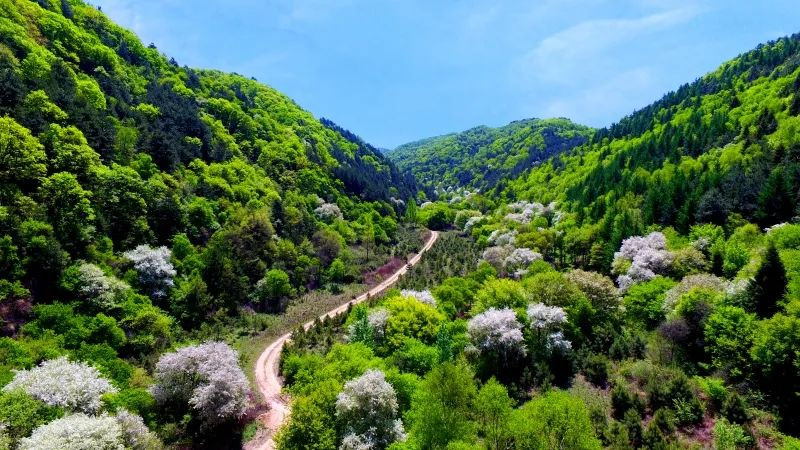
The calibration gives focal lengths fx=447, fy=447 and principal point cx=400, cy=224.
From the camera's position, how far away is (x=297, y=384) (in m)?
34.8

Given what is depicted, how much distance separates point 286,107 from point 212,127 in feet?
197

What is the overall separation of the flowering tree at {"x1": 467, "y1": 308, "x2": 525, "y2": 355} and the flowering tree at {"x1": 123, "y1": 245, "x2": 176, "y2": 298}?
113ft

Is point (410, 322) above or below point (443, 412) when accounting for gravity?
above

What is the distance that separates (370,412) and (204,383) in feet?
42.7

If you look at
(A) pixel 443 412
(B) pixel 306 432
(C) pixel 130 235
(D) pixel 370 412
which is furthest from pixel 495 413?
(C) pixel 130 235

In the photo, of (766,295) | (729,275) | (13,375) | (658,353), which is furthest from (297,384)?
(729,275)

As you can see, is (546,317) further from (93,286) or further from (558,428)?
(93,286)

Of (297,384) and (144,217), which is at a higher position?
(144,217)

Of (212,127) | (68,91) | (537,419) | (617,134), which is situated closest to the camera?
(537,419)

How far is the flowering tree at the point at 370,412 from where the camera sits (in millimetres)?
27328

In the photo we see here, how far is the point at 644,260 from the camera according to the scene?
53.5 meters

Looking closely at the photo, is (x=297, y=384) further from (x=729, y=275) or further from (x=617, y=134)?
(x=617, y=134)

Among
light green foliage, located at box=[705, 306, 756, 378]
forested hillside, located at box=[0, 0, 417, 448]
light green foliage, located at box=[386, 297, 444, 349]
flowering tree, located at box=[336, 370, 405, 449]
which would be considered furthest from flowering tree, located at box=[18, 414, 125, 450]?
light green foliage, located at box=[705, 306, 756, 378]

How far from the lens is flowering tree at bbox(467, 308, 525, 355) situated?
3672 cm
